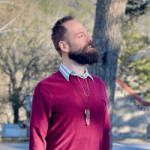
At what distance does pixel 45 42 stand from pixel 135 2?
20.3 metres

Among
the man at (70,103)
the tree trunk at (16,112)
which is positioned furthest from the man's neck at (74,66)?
the tree trunk at (16,112)

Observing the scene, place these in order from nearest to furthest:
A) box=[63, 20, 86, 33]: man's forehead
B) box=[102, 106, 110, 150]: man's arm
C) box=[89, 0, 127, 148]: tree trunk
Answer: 1. box=[63, 20, 86, 33]: man's forehead
2. box=[102, 106, 110, 150]: man's arm
3. box=[89, 0, 127, 148]: tree trunk

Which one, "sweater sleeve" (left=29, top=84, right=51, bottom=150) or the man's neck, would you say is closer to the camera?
"sweater sleeve" (left=29, top=84, right=51, bottom=150)

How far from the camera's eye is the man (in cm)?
217

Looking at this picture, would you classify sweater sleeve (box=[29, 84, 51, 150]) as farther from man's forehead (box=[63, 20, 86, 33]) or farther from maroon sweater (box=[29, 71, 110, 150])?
man's forehead (box=[63, 20, 86, 33])

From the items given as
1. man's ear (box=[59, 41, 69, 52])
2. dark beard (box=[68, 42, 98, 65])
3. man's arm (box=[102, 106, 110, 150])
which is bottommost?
man's arm (box=[102, 106, 110, 150])

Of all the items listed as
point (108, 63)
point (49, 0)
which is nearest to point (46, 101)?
point (108, 63)

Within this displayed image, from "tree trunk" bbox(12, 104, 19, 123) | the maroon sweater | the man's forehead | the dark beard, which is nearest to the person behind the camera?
the maroon sweater

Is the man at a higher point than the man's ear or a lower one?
lower

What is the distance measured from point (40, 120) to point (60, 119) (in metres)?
0.17

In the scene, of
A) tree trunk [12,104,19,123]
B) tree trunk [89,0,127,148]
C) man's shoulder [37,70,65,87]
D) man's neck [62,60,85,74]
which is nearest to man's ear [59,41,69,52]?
man's neck [62,60,85,74]

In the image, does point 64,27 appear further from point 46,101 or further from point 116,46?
point 116,46

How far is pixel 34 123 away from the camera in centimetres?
221

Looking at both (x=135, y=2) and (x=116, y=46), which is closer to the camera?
(x=116, y=46)
